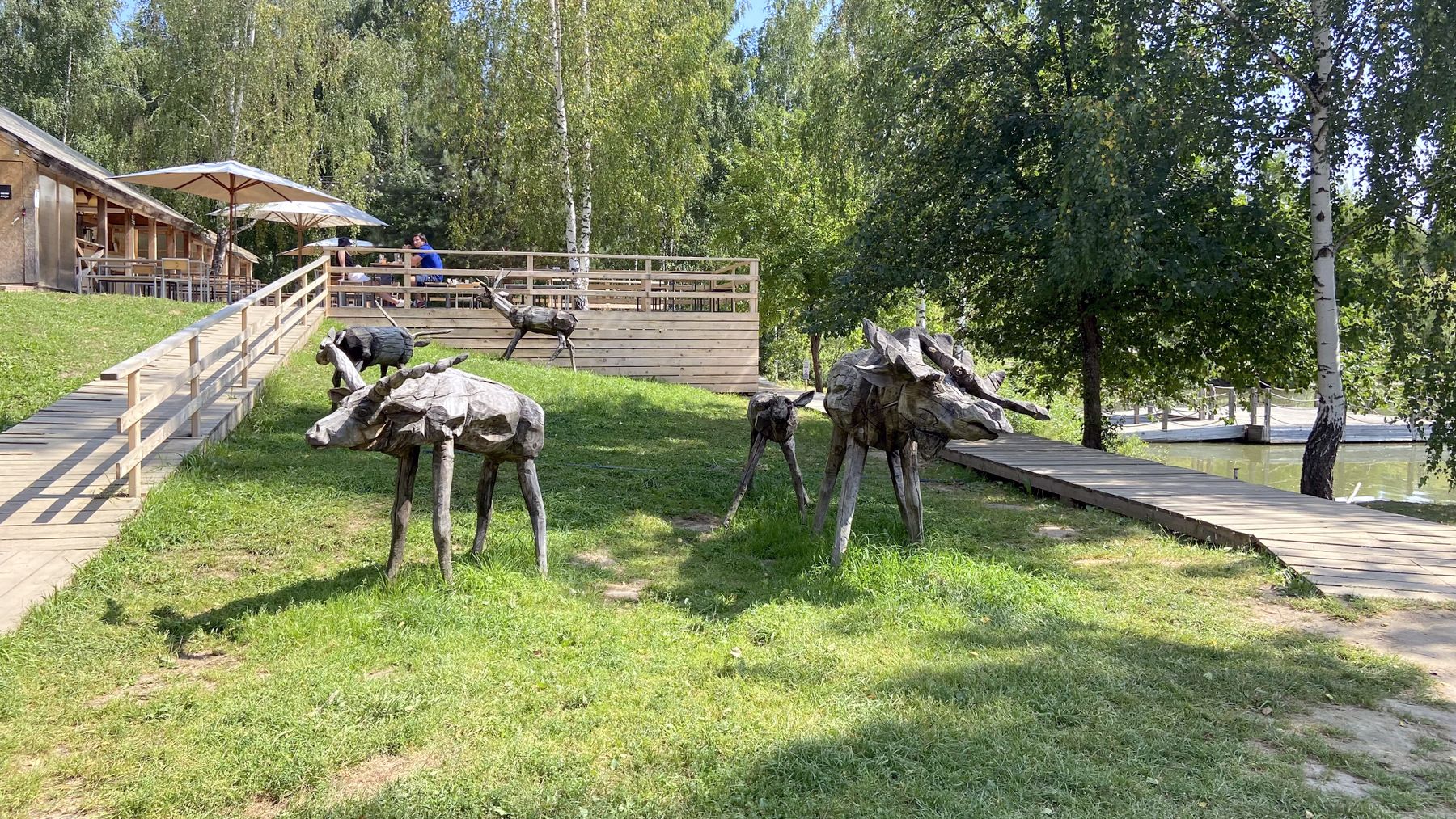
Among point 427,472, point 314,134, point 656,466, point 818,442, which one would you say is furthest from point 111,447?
point 314,134

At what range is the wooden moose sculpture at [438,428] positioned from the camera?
4.78 metres

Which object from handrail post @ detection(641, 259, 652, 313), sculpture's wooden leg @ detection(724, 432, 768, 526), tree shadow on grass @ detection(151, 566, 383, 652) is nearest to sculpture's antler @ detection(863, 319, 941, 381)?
sculpture's wooden leg @ detection(724, 432, 768, 526)

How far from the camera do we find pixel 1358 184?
10.7m

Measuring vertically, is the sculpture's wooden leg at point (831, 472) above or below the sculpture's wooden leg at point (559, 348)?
below

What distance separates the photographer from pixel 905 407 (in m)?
5.73

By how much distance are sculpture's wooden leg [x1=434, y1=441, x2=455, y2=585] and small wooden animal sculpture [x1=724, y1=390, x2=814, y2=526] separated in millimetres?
2745

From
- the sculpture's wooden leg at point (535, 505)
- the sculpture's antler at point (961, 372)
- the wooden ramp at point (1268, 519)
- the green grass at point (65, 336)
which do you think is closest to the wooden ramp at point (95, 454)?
the green grass at point (65, 336)

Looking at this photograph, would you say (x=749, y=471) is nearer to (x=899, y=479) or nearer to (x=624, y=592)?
(x=899, y=479)

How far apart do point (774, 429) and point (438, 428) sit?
3.32 m

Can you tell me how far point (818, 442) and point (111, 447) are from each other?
8387 millimetres

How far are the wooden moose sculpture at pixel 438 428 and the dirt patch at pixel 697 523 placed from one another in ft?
6.21

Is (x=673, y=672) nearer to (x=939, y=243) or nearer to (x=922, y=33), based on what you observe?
(x=939, y=243)

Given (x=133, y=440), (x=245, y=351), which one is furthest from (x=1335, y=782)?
(x=245, y=351)

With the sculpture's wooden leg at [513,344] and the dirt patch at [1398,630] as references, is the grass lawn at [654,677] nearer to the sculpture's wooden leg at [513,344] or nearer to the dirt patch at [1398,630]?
the dirt patch at [1398,630]
